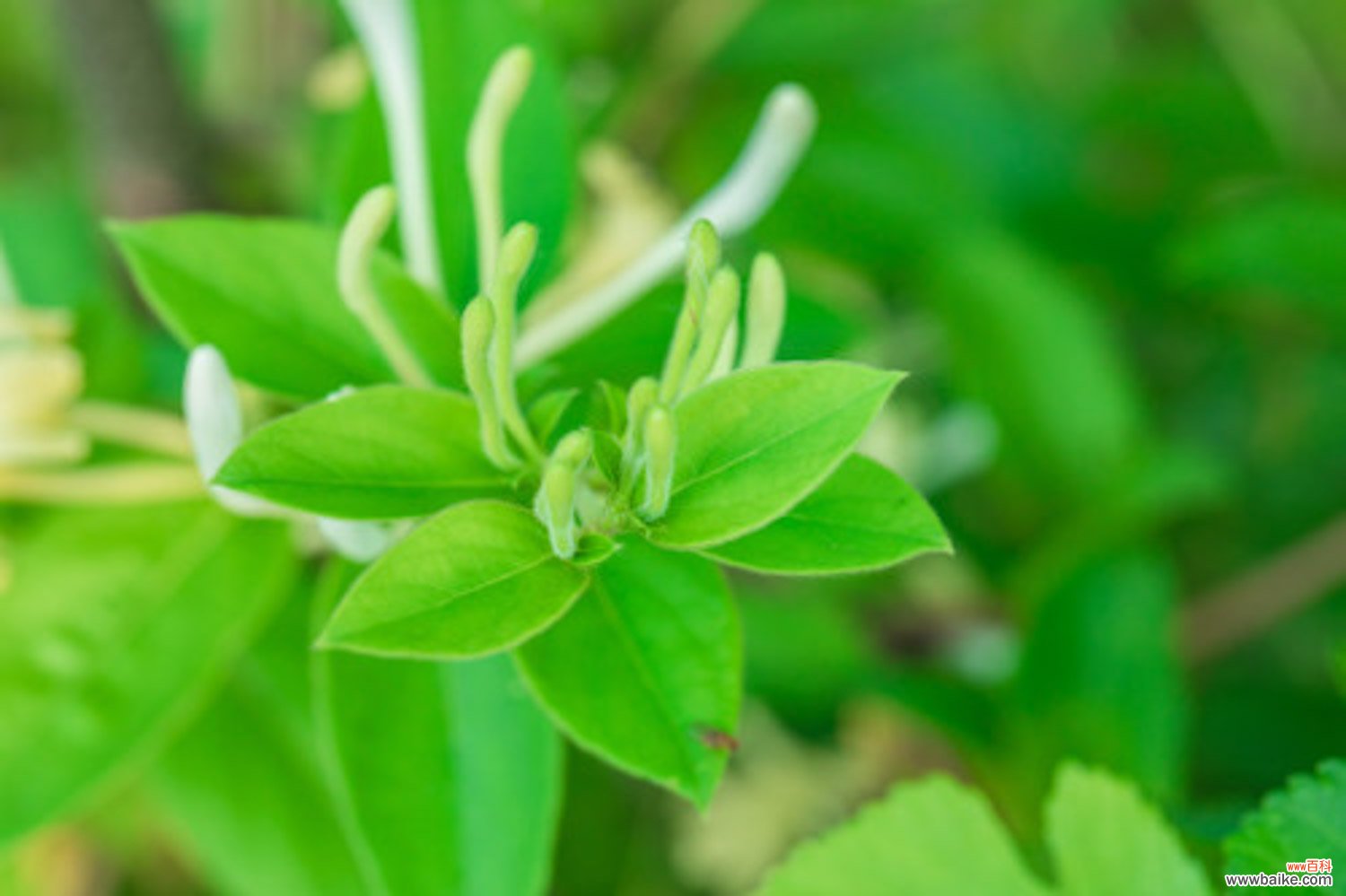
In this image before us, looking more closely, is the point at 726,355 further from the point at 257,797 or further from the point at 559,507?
the point at 257,797

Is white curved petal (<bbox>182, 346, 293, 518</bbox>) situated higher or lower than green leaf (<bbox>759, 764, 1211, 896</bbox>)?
higher

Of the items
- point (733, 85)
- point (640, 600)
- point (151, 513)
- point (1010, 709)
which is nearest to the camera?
point (640, 600)

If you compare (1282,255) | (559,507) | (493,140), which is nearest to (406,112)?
(493,140)

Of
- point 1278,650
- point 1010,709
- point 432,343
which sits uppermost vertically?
point 432,343

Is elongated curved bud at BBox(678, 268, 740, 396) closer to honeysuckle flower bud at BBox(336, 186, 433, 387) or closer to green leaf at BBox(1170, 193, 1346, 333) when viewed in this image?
honeysuckle flower bud at BBox(336, 186, 433, 387)

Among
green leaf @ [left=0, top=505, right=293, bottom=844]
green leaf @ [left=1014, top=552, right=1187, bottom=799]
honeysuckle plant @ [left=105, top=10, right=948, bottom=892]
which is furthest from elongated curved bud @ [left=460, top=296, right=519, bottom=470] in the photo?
green leaf @ [left=1014, top=552, right=1187, bottom=799]

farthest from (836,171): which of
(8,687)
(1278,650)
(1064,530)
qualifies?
(8,687)

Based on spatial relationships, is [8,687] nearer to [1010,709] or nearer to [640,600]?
[640,600]
